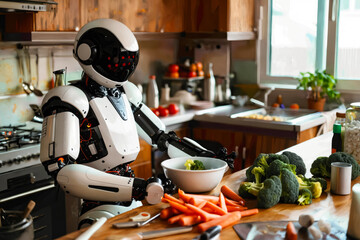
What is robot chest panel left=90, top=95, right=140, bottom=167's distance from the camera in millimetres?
2215

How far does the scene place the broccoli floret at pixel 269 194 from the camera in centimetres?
171

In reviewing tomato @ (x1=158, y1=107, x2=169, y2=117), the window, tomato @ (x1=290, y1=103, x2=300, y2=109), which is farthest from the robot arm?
the window

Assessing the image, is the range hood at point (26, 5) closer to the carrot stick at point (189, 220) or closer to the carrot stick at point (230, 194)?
the carrot stick at point (230, 194)

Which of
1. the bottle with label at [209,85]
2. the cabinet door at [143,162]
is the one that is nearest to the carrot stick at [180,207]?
the cabinet door at [143,162]

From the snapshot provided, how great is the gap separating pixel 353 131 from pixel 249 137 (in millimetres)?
1632

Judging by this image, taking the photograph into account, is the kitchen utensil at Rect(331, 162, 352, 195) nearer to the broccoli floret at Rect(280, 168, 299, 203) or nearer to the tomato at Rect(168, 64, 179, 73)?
the broccoli floret at Rect(280, 168, 299, 203)

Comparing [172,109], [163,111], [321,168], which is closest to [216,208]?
[321,168]

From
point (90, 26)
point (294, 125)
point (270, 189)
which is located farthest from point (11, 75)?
point (270, 189)

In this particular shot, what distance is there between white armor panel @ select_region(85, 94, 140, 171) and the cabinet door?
123 centimetres

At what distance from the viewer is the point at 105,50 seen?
215 cm

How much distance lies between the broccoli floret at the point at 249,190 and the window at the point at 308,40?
262cm

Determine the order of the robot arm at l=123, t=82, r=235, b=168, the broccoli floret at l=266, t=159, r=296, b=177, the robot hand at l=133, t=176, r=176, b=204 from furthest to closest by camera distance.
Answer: the robot arm at l=123, t=82, r=235, b=168
the broccoli floret at l=266, t=159, r=296, b=177
the robot hand at l=133, t=176, r=176, b=204

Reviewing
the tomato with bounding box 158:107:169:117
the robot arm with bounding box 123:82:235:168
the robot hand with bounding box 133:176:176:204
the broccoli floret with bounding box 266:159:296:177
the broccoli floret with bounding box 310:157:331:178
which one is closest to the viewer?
the robot hand with bounding box 133:176:176:204

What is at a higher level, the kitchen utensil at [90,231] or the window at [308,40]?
the window at [308,40]
